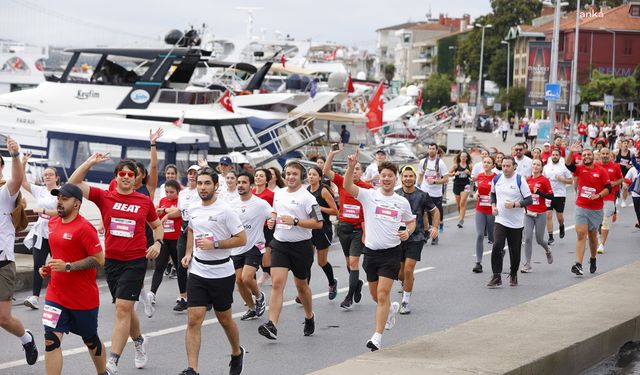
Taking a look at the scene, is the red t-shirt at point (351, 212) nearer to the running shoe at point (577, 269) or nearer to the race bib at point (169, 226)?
the race bib at point (169, 226)

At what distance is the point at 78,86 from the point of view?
3428 centimetres

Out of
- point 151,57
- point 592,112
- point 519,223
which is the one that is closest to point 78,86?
point 151,57

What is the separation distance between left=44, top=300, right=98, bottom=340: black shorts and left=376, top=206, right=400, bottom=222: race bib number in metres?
3.49

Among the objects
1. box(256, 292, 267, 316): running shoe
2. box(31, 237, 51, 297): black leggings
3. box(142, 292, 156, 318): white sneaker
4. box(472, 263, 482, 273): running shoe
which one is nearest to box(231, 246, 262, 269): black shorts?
box(256, 292, 267, 316): running shoe

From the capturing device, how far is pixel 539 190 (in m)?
17.9

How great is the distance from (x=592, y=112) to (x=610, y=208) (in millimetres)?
77943

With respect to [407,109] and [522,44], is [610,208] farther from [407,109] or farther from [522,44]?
[522,44]

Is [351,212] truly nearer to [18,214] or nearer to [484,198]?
[484,198]

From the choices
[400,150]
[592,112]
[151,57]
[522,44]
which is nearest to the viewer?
[151,57]

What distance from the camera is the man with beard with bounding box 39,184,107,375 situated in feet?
30.1

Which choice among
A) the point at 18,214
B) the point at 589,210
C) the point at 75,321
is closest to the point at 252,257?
the point at 18,214

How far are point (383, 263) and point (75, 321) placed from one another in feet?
11.7

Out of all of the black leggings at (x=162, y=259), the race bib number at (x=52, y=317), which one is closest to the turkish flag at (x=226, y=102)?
the black leggings at (x=162, y=259)

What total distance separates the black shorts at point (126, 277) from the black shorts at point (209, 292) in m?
0.57
